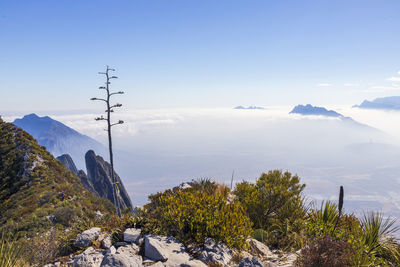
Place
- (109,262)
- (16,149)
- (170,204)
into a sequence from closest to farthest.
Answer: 1. (109,262)
2. (170,204)
3. (16,149)

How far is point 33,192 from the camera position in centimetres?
2619

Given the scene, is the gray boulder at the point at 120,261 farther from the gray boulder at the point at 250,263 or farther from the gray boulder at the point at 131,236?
the gray boulder at the point at 250,263

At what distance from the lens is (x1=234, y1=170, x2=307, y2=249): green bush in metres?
9.09

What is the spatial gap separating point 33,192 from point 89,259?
25.5 meters

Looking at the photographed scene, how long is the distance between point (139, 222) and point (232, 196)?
20.4ft

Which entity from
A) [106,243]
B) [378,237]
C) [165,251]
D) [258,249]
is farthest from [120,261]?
[378,237]

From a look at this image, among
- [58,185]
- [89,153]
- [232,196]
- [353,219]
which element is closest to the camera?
[353,219]

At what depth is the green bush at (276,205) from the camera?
909cm

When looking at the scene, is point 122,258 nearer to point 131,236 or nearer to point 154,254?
point 154,254

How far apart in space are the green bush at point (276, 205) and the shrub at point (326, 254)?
10.3ft

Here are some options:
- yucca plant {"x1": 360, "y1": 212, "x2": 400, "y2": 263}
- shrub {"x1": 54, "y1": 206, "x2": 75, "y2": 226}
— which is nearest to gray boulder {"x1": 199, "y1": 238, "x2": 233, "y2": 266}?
yucca plant {"x1": 360, "y1": 212, "x2": 400, "y2": 263}

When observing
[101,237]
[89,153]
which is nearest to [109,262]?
[101,237]

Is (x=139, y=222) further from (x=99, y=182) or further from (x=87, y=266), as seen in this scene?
(x=99, y=182)

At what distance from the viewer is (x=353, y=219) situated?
31.2 ft
